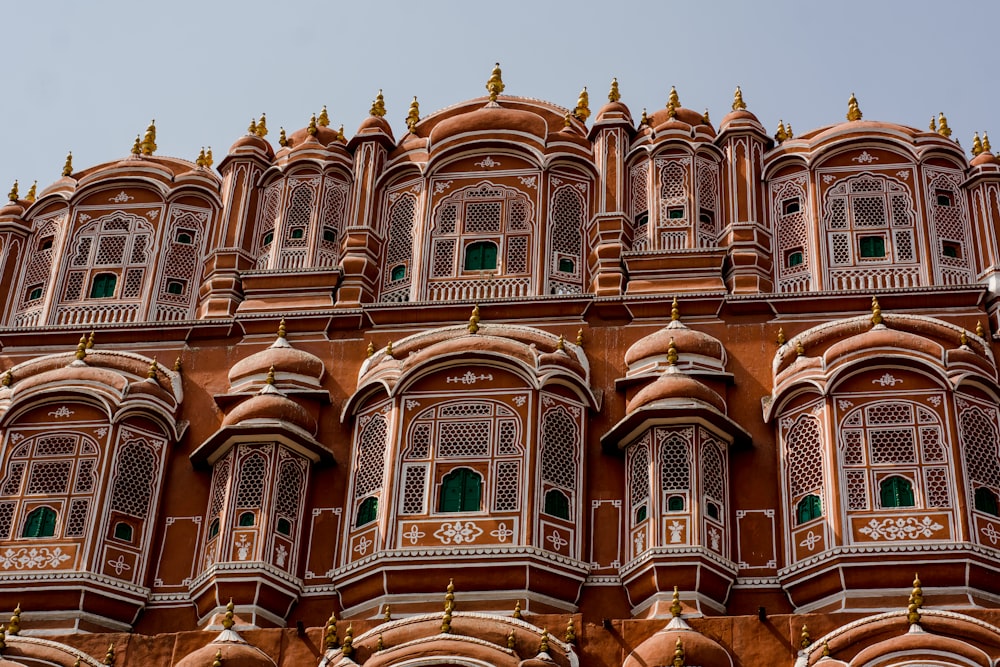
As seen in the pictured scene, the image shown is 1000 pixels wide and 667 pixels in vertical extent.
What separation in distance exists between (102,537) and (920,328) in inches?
421

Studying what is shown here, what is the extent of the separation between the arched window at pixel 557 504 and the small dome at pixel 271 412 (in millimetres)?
3292

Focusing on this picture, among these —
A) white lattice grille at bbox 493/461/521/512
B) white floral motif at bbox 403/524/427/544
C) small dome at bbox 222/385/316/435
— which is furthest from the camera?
small dome at bbox 222/385/316/435

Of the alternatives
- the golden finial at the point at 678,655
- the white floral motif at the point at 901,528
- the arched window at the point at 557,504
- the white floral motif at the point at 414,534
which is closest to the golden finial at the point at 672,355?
the arched window at the point at 557,504

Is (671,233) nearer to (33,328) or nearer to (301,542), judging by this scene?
(301,542)

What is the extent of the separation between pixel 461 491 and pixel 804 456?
4257 mm

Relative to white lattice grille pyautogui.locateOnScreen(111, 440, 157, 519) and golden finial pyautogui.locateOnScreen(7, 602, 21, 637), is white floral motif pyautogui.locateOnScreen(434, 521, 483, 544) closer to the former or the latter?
white lattice grille pyautogui.locateOnScreen(111, 440, 157, 519)

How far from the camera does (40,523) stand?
25344mm

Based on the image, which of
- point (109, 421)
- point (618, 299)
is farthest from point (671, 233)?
point (109, 421)

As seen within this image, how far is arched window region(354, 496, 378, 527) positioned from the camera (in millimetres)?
24969

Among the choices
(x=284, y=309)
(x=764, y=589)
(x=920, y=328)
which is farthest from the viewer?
(x=284, y=309)

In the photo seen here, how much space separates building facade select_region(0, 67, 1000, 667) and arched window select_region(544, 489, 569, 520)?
49mm

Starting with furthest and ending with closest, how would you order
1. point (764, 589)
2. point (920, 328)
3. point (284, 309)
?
point (284, 309) → point (920, 328) → point (764, 589)

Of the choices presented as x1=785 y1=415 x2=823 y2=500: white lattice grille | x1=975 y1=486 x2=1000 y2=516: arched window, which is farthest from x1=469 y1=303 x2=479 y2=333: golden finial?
x1=975 y1=486 x2=1000 y2=516: arched window

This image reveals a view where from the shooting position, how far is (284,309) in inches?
1088
